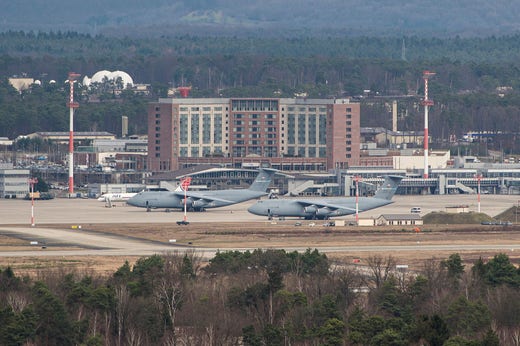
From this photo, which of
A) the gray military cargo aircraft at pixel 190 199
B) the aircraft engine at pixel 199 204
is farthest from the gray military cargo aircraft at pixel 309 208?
the gray military cargo aircraft at pixel 190 199

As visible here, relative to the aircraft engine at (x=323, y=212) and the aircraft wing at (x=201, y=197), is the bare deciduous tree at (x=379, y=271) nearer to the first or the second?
the aircraft engine at (x=323, y=212)

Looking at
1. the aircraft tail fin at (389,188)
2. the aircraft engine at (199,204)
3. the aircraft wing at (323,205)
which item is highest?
the aircraft tail fin at (389,188)

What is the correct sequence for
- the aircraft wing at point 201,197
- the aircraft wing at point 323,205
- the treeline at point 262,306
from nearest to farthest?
the treeline at point 262,306 < the aircraft wing at point 323,205 < the aircraft wing at point 201,197

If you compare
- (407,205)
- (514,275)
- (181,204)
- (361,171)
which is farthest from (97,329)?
(361,171)

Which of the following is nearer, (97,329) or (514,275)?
(97,329)

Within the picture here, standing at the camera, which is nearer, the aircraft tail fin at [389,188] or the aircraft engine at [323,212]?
the aircraft engine at [323,212]

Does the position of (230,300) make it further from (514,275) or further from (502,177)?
(502,177)

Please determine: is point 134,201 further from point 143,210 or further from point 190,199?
point 190,199

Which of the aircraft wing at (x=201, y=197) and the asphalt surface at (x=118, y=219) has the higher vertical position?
the aircraft wing at (x=201, y=197)
